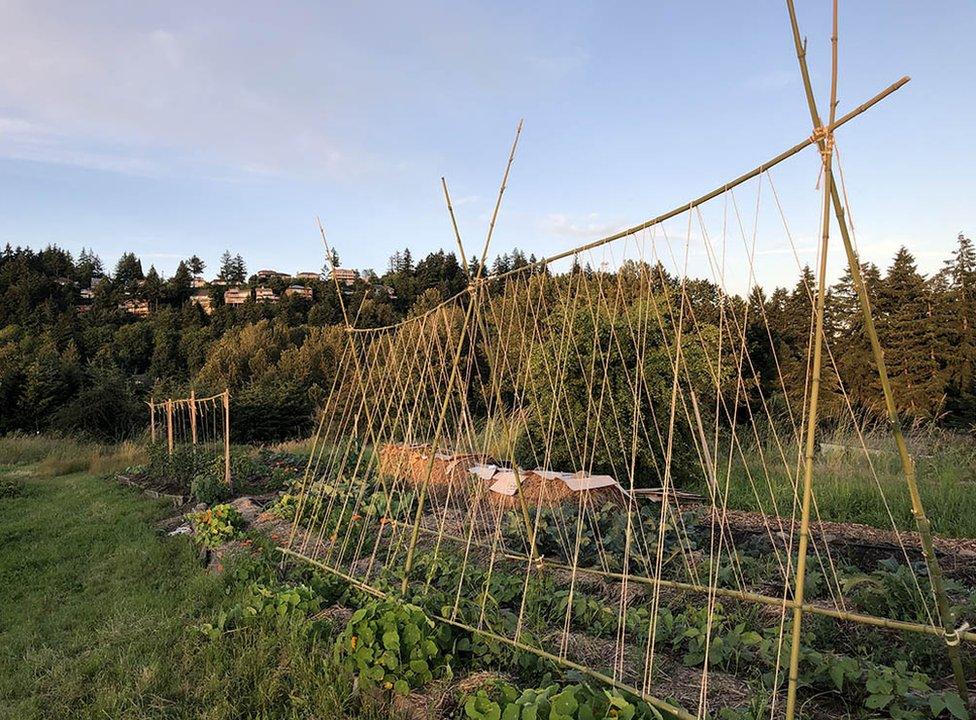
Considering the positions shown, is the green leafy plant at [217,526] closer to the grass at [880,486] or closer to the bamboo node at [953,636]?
the grass at [880,486]

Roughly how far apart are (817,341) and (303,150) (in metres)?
4.87

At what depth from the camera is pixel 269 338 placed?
59.3 ft

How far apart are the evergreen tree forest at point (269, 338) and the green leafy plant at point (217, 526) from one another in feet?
14.8

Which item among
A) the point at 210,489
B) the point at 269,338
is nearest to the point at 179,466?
the point at 210,489

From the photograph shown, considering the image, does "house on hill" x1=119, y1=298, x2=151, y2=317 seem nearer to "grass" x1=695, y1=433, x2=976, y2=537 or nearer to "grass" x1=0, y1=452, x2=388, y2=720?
"grass" x1=0, y1=452, x2=388, y2=720

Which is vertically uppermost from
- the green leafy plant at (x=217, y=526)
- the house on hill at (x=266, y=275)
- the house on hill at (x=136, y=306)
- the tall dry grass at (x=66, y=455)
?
the house on hill at (x=266, y=275)

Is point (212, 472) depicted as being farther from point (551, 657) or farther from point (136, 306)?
point (136, 306)

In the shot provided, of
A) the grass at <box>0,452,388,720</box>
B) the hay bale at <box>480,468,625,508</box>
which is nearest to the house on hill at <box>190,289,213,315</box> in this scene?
the grass at <box>0,452,388,720</box>

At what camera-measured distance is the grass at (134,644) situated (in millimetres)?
2264

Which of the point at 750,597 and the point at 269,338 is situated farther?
the point at 269,338

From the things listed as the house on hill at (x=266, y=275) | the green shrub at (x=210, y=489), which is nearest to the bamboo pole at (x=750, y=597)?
the green shrub at (x=210, y=489)

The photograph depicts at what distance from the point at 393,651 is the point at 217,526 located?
2.84m

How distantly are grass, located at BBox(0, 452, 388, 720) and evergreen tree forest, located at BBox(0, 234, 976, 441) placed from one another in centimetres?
489

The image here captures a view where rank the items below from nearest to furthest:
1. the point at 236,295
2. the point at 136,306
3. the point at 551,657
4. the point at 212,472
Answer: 1. the point at 551,657
2. the point at 212,472
3. the point at 136,306
4. the point at 236,295
